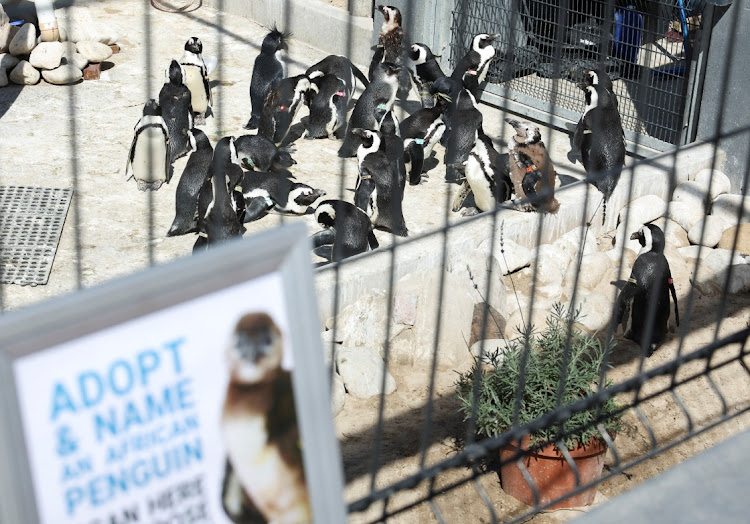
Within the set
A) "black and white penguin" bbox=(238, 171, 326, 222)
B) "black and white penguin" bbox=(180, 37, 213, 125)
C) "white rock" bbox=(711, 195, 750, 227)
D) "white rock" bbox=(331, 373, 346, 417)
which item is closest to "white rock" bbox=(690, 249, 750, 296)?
"white rock" bbox=(711, 195, 750, 227)

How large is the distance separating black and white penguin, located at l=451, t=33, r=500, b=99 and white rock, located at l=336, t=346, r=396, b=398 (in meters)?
3.82

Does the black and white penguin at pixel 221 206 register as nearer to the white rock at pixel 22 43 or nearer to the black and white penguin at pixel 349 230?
the black and white penguin at pixel 349 230

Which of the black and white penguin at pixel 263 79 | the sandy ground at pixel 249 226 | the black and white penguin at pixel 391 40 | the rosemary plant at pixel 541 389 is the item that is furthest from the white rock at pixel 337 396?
the black and white penguin at pixel 391 40

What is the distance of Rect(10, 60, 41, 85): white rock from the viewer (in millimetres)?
8547

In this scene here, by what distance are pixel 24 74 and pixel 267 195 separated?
3.28 metres

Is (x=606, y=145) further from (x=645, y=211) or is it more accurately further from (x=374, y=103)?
(x=374, y=103)

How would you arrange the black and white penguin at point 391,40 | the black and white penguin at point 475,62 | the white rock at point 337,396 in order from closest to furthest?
1. the white rock at point 337,396
2. the black and white penguin at point 475,62
3. the black and white penguin at point 391,40

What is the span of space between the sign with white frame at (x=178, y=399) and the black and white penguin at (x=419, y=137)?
568cm

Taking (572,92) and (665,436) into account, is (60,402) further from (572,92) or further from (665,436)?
(572,92)

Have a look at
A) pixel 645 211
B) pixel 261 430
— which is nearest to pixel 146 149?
pixel 645 211

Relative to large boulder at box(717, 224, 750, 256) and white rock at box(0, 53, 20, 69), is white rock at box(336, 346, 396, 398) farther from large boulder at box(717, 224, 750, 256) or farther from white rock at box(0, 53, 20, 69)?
white rock at box(0, 53, 20, 69)

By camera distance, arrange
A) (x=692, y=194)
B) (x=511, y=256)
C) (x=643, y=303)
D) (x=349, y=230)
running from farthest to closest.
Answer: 1. (x=692, y=194)
2. (x=511, y=256)
3. (x=349, y=230)
4. (x=643, y=303)

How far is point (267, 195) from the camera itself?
646cm

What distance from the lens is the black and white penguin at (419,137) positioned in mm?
7164
